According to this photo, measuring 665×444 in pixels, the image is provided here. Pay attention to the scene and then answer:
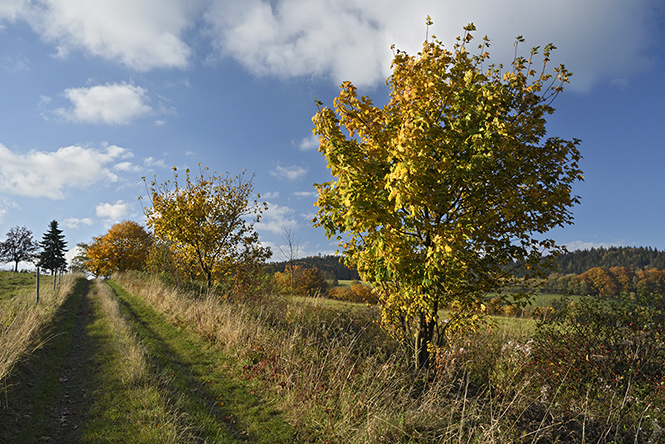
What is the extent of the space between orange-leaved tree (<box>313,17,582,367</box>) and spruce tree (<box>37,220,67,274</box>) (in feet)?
246

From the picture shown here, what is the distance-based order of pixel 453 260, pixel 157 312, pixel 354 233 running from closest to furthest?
1. pixel 453 260
2. pixel 354 233
3. pixel 157 312

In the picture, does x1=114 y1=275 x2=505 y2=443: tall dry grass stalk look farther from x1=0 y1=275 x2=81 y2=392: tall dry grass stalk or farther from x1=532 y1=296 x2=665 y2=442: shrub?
x1=0 y1=275 x2=81 y2=392: tall dry grass stalk

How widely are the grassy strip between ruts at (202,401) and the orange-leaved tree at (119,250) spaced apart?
43.0 meters

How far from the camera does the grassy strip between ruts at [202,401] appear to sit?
17.0 feet

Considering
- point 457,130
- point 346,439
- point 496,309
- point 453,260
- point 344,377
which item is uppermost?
point 457,130

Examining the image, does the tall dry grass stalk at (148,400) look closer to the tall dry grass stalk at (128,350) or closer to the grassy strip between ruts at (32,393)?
the tall dry grass stalk at (128,350)

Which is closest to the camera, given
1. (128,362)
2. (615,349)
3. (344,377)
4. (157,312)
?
(344,377)

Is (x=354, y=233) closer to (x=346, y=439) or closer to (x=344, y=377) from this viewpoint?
(x=344, y=377)

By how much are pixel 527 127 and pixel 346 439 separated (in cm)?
626

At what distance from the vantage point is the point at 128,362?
24.8 feet

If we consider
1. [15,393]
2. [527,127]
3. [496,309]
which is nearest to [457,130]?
[527,127]

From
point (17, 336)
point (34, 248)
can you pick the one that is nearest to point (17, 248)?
point (34, 248)

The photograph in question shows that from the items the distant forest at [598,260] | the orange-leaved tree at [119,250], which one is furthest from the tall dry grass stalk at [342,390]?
the distant forest at [598,260]

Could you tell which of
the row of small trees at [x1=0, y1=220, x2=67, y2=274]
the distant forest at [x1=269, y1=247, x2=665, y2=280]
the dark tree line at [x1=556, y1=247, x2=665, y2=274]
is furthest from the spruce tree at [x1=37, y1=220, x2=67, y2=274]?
the dark tree line at [x1=556, y1=247, x2=665, y2=274]
